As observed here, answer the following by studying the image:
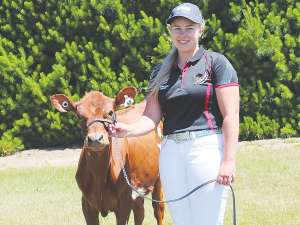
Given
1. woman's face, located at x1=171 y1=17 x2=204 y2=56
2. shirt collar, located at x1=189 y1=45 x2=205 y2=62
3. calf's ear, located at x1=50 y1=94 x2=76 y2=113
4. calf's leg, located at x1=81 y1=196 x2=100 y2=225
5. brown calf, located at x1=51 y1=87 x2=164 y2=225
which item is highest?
woman's face, located at x1=171 y1=17 x2=204 y2=56

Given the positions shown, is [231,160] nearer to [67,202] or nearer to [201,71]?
[201,71]

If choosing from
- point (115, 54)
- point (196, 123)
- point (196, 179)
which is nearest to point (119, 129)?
point (196, 123)

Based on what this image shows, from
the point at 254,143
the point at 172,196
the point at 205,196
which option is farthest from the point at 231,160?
the point at 254,143

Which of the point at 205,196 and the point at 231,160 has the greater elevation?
the point at 231,160

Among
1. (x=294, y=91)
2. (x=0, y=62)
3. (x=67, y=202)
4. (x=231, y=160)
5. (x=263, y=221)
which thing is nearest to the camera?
(x=231, y=160)

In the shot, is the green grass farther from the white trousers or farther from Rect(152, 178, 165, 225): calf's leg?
the white trousers

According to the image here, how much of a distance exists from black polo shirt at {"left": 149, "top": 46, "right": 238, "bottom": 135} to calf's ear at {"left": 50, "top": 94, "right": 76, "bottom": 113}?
1.48m

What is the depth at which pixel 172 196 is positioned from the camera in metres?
2.93

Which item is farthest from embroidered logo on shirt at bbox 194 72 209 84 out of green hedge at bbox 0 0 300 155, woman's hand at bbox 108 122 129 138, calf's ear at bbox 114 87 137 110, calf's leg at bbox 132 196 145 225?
green hedge at bbox 0 0 300 155

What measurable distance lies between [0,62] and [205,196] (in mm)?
8331

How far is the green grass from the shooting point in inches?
215

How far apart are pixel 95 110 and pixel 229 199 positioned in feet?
11.0

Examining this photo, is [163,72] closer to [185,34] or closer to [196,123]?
[185,34]

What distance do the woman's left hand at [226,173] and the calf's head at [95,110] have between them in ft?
3.88
